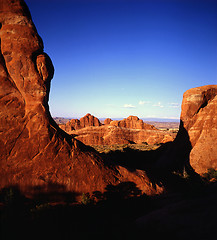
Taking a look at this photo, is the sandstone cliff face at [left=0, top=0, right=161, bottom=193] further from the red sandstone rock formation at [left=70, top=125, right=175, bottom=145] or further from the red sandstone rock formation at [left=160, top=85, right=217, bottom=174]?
the red sandstone rock formation at [left=70, top=125, right=175, bottom=145]

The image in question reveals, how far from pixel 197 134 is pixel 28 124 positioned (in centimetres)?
1503

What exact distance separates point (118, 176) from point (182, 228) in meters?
4.95

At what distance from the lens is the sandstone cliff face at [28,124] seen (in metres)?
7.00

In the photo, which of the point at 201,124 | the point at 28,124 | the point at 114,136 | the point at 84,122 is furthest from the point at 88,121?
the point at 28,124

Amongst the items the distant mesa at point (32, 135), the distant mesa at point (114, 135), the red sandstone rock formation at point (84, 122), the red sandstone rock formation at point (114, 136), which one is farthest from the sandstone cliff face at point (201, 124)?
the red sandstone rock formation at point (84, 122)

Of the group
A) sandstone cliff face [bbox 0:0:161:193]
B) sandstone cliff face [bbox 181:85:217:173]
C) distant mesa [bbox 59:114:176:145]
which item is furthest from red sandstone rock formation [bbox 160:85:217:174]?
distant mesa [bbox 59:114:176:145]

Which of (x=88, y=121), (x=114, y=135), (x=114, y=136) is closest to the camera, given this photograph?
(x=114, y=136)

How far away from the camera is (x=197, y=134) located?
14.1 m

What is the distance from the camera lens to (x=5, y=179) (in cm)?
662

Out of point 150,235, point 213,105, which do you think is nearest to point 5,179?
point 150,235

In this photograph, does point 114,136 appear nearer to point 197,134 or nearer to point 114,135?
point 114,135

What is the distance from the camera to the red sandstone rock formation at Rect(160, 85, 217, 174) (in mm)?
13125

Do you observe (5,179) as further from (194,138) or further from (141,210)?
(194,138)

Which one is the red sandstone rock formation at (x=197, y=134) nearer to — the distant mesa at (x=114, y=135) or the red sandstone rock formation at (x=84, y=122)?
the distant mesa at (x=114, y=135)
